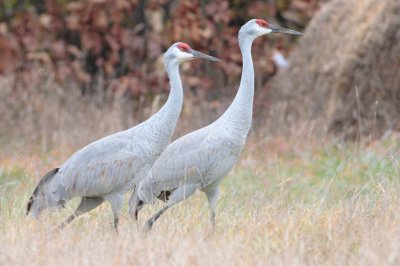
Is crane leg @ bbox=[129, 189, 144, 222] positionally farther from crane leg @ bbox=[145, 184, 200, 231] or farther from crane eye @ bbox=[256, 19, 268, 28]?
crane eye @ bbox=[256, 19, 268, 28]

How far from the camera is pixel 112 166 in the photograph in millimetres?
6457

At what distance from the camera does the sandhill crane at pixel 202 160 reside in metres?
6.54

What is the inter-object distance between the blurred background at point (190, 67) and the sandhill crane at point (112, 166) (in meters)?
3.12

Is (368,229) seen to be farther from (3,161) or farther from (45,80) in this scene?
(45,80)

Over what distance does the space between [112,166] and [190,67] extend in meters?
6.66

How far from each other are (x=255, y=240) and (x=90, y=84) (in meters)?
7.89

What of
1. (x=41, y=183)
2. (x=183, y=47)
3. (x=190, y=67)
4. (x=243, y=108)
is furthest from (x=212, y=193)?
(x=190, y=67)

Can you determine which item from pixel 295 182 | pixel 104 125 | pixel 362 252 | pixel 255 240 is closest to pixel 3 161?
pixel 104 125

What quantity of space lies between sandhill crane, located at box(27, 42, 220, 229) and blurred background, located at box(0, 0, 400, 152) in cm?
312

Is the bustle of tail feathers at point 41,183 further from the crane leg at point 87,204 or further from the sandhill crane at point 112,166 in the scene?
the crane leg at point 87,204

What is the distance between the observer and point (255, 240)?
5.60 meters

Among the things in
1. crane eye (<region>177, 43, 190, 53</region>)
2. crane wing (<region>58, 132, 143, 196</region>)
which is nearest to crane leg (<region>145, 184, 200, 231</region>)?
crane wing (<region>58, 132, 143, 196</region>)

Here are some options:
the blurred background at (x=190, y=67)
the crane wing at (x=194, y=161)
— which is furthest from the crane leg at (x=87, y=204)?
the blurred background at (x=190, y=67)

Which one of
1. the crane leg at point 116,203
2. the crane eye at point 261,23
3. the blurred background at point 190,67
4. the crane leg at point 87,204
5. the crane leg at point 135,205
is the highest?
the crane eye at point 261,23
